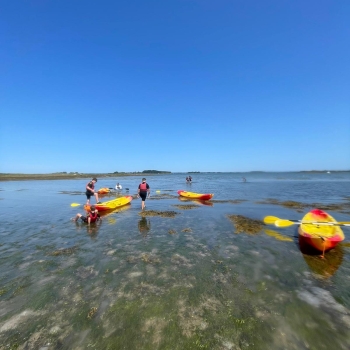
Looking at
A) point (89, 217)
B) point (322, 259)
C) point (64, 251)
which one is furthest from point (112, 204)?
point (322, 259)

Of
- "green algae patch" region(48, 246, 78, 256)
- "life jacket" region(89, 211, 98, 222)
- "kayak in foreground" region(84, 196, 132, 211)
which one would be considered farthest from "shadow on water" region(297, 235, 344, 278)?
"kayak in foreground" region(84, 196, 132, 211)

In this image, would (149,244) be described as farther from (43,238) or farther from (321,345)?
(321,345)

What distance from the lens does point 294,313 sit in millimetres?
5219

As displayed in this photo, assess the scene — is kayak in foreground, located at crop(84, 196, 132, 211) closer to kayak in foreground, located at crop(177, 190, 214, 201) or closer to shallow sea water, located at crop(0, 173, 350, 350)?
shallow sea water, located at crop(0, 173, 350, 350)

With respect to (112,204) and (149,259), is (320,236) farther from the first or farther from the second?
(112,204)

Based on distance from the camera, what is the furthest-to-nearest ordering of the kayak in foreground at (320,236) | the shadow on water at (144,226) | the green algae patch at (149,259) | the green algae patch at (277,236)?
1. the shadow on water at (144,226)
2. the green algae patch at (277,236)
3. the kayak in foreground at (320,236)
4. the green algae patch at (149,259)

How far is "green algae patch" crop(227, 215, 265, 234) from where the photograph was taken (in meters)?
12.5

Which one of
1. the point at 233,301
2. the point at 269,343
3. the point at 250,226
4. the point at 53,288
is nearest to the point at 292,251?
the point at 250,226

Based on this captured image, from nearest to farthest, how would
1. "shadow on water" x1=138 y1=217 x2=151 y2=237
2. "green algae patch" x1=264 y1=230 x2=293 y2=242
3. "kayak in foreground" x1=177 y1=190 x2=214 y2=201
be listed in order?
"green algae patch" x1=264 y1=230 x2=293 y2=242 → "shadow on water" x1=138 y1=217 x2=151 y2=237 → "kayak in foreground" x1=177 y1=190 x2=214 y2=201

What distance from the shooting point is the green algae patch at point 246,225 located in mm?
12470

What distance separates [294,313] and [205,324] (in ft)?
7.76

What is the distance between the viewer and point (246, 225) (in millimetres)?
13586

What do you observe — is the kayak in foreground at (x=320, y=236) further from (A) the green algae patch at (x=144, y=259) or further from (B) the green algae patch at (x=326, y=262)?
(A) the green algae patch at (x=144, y=259)

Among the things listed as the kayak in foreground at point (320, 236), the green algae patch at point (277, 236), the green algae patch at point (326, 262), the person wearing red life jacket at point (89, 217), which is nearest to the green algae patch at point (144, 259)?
the green algae patch at point (326, 262)
